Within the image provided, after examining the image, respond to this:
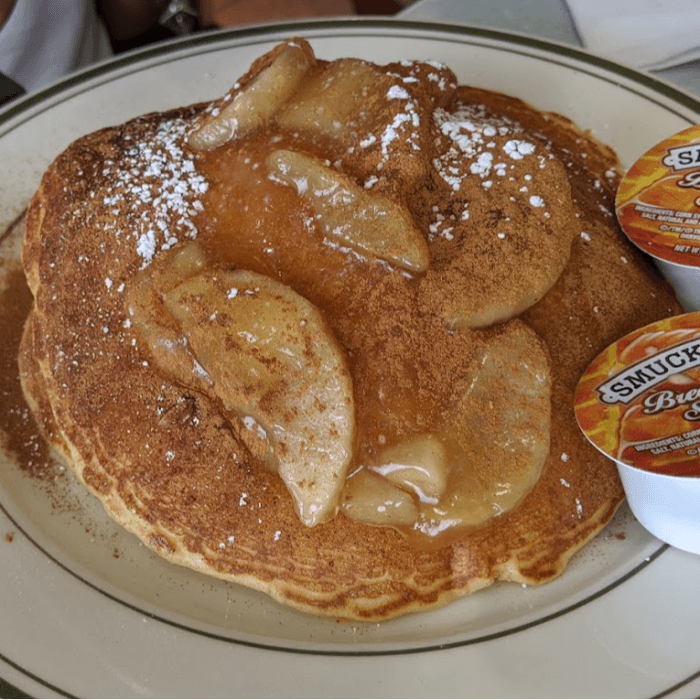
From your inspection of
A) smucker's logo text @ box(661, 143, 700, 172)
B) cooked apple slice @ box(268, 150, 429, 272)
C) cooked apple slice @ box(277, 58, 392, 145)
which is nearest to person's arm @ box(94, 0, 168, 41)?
cooked apple slice @ box(277, 58, 392, 145)

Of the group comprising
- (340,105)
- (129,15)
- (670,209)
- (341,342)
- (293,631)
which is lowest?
(293,631)

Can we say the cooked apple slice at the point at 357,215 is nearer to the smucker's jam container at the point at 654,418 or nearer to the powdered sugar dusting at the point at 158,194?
the powdered sugar dusting at the point at 158,194

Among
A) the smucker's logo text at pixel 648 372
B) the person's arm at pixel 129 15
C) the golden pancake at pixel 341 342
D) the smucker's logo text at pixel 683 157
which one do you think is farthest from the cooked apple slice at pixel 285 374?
the person's arm at pixel 129 15

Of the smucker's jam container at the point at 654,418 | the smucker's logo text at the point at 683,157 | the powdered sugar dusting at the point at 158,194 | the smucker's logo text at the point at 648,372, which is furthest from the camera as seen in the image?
the smucker's logo text at the point at 683,157

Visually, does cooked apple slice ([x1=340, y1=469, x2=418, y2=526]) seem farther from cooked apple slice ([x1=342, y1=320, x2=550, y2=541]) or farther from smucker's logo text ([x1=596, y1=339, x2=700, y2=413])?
smucker's logo text ([x1=596, y1=339, x2=700, y2=413])

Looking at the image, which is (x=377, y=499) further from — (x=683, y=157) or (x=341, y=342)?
(x=683, y=157)

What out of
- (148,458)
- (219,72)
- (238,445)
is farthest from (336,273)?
(219,72)

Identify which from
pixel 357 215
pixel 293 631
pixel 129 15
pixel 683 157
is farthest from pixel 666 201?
pixel 129 15

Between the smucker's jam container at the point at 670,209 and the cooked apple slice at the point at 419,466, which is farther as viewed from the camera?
the smucker's jam container at the point at 670,209
